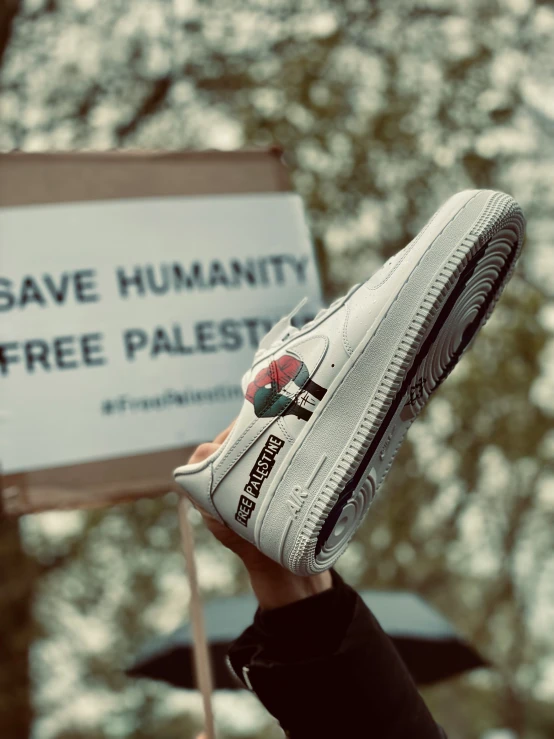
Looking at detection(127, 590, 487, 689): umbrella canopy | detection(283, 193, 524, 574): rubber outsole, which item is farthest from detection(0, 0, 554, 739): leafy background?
detection(283, 193, 524, 574): rubber outsole

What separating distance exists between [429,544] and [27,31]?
16.1 feet

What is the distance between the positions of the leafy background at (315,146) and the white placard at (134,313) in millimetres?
4011

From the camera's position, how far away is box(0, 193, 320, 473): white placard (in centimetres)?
205

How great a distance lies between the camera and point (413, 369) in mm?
1113

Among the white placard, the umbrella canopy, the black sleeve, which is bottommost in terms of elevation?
the umbrella canopy

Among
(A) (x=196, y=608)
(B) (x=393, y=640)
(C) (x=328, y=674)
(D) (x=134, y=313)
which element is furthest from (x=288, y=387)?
(B) (x=393, y=640)

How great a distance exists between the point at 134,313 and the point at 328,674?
1.24 m

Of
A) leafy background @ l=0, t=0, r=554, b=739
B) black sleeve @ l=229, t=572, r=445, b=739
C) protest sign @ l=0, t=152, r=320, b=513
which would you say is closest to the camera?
black sleeve @ l=229, t=572, r=445, b=739

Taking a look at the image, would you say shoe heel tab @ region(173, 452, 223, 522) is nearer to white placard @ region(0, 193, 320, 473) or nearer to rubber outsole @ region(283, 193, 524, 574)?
rubber outsole @ region(283, 193, 524, 574)

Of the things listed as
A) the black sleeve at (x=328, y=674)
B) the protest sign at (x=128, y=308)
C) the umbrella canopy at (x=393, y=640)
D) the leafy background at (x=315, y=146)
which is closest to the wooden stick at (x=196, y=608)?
the protest sign at (x=128, y=308)

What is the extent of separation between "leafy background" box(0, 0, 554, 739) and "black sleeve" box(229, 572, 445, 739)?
16.6ft

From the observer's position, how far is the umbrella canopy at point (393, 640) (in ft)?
11.5

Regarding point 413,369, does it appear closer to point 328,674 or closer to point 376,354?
point 376,354

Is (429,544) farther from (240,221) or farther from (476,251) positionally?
(476,251)
